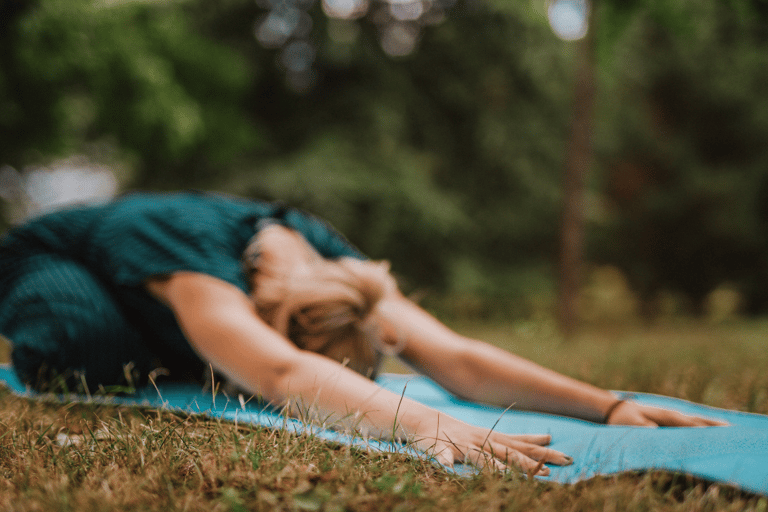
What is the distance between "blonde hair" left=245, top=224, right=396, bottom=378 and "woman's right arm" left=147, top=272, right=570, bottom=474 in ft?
0.46

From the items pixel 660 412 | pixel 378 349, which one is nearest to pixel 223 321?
pixel 378 349

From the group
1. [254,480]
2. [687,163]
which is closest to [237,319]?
[254,480]

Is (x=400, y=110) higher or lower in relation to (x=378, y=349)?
higher

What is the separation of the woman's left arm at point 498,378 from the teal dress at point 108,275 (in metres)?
0.67

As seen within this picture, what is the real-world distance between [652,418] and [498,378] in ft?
1.58

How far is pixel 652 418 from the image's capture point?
1.54m

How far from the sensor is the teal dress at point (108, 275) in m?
1.69

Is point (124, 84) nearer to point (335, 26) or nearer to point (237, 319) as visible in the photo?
point (335, 26)

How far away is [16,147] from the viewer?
6.03 m

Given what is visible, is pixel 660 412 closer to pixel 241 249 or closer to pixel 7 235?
pixel 241 249

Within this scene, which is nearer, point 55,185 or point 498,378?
point 498,378

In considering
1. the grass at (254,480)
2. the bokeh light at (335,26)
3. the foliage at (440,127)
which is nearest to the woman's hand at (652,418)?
the grass at (254,480)

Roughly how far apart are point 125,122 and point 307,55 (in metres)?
3.42

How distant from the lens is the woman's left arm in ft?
5.17
